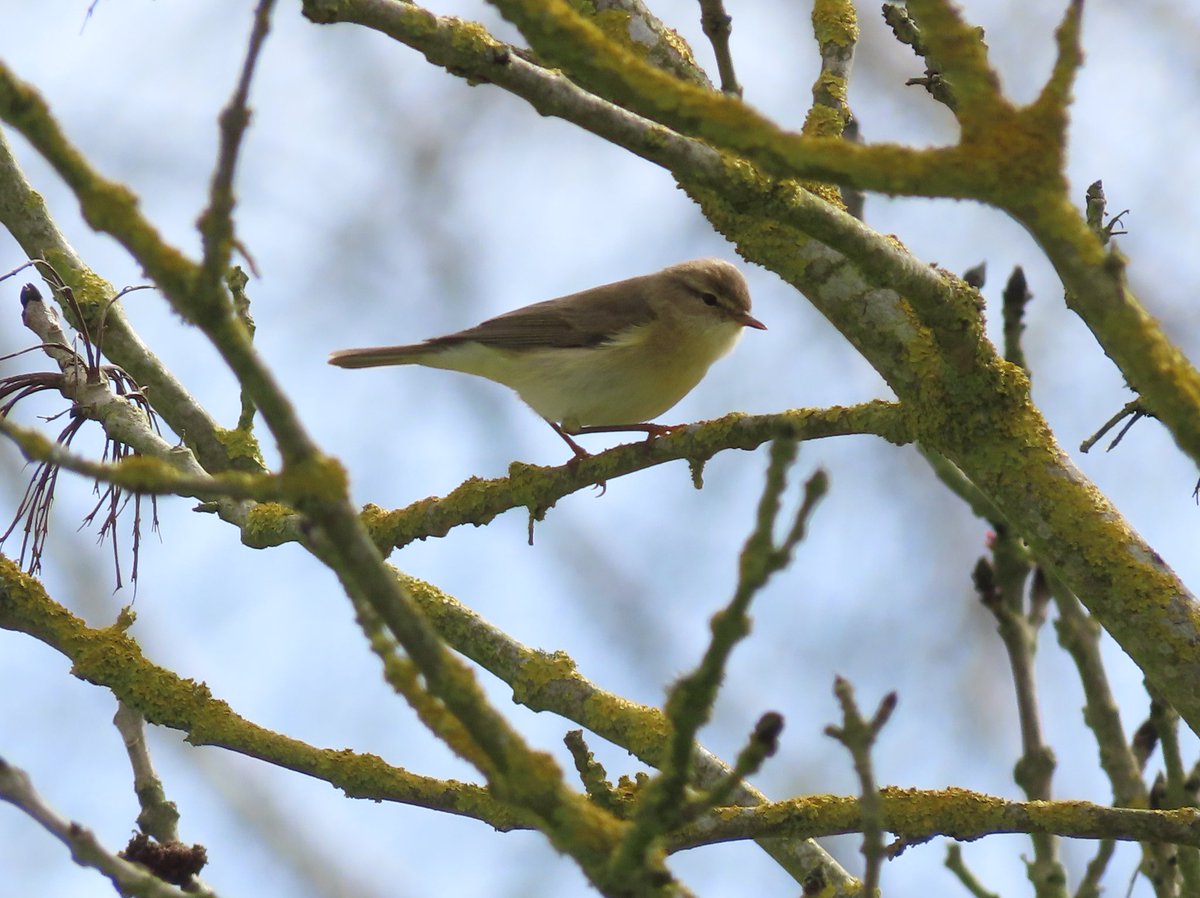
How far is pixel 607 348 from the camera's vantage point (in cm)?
534

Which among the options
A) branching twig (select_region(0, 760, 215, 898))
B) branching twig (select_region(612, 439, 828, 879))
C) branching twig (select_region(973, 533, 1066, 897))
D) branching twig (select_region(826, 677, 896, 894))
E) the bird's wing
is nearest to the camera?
branching twig (select_region(612, 439, 828, 879))

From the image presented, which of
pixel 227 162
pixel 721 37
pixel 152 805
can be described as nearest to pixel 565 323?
pixel 721 37

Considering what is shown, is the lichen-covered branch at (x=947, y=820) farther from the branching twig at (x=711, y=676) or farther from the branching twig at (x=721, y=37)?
the branching twig at (x=721, y=37)

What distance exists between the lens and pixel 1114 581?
258 centimetres

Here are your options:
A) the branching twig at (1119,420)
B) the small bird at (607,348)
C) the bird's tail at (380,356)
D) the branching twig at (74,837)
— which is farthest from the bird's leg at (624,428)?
the branching twig at (74,837)

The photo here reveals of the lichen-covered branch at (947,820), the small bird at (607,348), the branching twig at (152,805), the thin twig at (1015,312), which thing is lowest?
the branching twig at (152,805)

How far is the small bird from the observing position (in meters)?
5.24

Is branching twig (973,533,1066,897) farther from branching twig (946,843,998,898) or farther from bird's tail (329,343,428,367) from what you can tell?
bird's tail (329,343,428,367)

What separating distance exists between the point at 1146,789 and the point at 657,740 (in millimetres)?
1499

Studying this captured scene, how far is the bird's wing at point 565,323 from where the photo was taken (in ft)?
18.0

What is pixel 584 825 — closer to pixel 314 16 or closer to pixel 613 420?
pixel 314 16

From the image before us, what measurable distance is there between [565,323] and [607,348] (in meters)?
0.34

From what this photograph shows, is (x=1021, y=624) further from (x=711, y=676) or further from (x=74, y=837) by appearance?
(x=74, y=837)

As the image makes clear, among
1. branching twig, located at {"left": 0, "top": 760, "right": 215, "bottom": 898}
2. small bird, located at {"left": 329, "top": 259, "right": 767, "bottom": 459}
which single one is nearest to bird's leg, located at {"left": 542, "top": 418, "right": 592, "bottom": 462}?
small bird, located at {"left": 329, "top": 259, "right": 767, "bottom": 459}
